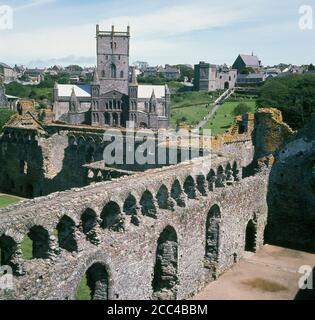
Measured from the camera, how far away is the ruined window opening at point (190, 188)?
66.8ft

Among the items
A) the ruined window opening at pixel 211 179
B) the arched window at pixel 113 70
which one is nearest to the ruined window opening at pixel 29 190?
the ruined window opening at pixel 211 179

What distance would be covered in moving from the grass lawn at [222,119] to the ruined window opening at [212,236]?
3794cm

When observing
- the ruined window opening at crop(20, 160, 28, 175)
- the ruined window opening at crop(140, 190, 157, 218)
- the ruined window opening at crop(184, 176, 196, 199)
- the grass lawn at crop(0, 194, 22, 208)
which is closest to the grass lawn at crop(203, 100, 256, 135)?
the ruined window opening at crop(20, 160, 28, 175)

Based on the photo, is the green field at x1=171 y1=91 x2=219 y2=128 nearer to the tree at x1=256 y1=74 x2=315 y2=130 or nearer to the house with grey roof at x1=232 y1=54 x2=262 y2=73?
the tree at x1=256 y1=74 x2=315 y2=130

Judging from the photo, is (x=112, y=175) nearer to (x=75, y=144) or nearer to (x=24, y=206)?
(x=24, y=206)

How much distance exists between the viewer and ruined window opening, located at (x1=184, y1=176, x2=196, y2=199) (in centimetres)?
2038

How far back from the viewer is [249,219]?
25.2 metres

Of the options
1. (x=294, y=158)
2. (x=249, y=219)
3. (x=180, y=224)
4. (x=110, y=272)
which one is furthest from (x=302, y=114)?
(x=110, y=272)

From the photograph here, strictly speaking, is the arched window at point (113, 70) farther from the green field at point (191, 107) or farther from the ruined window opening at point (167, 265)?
the ruined window opening at point (167, 265)

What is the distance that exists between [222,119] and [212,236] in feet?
176

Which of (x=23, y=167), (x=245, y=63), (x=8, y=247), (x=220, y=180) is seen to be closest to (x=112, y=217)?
(x=8, y=247)

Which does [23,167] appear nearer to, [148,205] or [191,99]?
[148,205]

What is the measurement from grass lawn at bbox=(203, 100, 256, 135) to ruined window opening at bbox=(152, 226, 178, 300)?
A: 4161cm

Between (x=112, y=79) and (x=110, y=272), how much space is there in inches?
2654
